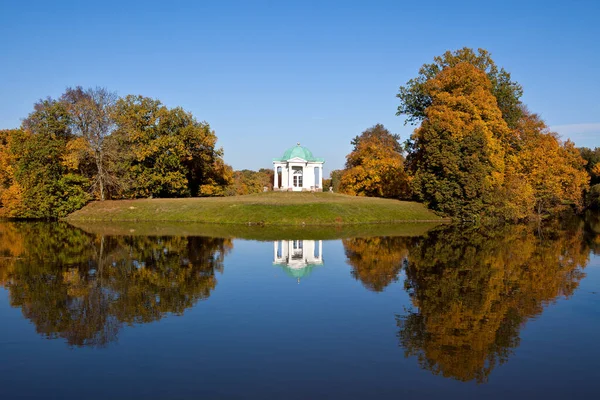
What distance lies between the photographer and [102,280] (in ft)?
67.4

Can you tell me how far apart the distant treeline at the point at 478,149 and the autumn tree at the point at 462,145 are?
0.31ft

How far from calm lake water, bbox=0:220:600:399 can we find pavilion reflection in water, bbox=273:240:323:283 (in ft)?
0.86

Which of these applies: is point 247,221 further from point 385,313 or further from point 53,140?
point 385,313

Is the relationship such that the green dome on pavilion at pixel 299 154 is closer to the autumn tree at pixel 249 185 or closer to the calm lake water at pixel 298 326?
the autumn tree at pixel 249 185

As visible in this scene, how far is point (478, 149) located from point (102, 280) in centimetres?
4106

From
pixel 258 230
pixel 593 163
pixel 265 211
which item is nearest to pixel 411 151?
pixel 265 211

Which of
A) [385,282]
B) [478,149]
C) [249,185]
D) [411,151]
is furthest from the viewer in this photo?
[249,185]

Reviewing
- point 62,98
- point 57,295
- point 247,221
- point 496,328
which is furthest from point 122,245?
point 62,98

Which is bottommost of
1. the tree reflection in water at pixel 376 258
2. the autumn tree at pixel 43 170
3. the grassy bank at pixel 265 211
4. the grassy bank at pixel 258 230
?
the tree reflection in water at pixel 376 258

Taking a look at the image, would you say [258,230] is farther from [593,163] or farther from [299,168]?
[593,163]

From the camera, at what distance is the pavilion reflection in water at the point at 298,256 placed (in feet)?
77.4

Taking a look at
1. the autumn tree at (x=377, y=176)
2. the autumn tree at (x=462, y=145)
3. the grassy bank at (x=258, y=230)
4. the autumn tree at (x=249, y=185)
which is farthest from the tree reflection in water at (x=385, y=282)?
the autumn tree at (x=249, y=185)

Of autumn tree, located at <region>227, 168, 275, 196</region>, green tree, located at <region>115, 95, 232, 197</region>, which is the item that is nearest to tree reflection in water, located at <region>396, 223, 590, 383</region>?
green tree, located at <region>115, 95, 232, 197</region>

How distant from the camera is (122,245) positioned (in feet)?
107
